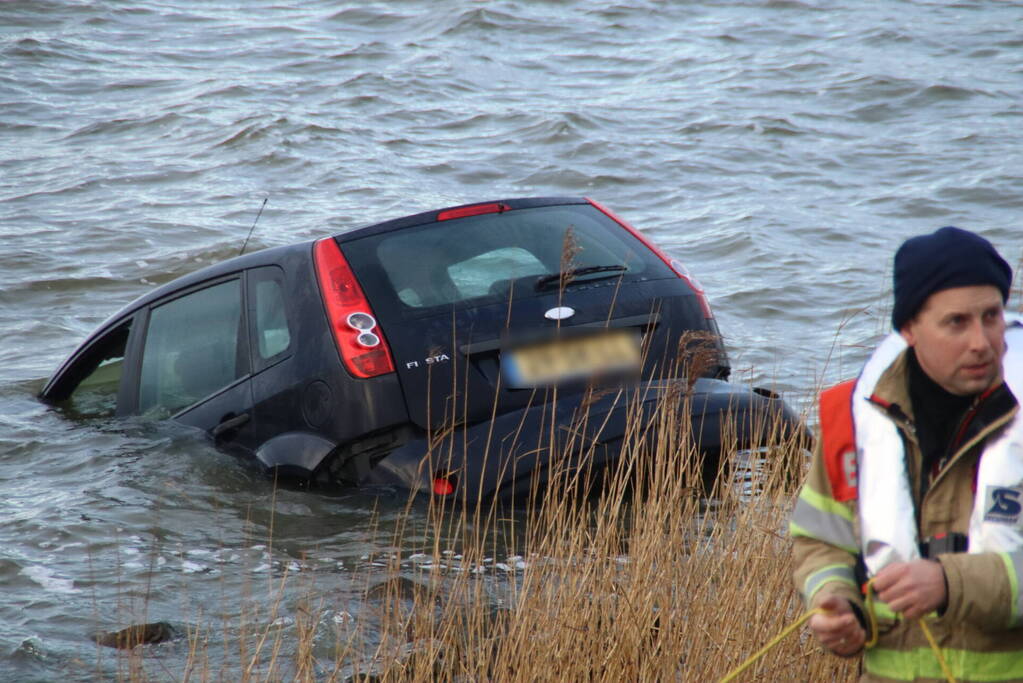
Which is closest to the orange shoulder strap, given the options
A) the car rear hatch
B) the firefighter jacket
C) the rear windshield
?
the firefighter jacket

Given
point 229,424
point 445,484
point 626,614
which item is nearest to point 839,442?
point 626,614

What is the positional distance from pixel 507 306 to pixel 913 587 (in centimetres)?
335

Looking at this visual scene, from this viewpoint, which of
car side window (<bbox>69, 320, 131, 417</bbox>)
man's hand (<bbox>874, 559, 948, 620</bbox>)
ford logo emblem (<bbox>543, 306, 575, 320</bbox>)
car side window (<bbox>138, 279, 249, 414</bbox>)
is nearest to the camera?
man's hand (<bbox>874, 559, 948, 620</bbox>)

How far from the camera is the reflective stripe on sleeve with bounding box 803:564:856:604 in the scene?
228cm

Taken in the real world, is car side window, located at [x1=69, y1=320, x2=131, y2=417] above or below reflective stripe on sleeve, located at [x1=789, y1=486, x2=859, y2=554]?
below

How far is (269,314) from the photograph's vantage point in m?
5.74

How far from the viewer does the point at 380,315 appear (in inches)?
209

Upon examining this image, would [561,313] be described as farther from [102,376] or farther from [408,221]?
[102,376]

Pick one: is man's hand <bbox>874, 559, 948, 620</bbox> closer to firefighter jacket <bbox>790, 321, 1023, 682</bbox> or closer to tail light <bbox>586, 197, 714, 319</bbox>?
firefighter jacket <bbox>790, 321, 1023, 682</bbox>

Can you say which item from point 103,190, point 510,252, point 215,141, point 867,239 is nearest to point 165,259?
point 103,190

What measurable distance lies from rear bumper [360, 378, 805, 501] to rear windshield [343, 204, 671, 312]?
562 mm

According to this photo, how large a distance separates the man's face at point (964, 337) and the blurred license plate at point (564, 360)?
297cm

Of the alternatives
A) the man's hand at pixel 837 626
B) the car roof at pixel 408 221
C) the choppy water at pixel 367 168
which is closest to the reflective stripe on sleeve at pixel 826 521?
the man's hand at pixel 837 626

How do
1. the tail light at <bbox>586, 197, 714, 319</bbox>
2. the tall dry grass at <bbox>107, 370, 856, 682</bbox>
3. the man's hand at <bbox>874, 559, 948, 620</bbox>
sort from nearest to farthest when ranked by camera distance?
the man's hand at <bbox>874, 559, 948, 620</bbox>, the tall dry grass at <bbox>107, 370, 856, 682</bbox>, the tail light at <bbox>586, 197, 714, 319</bbox>
